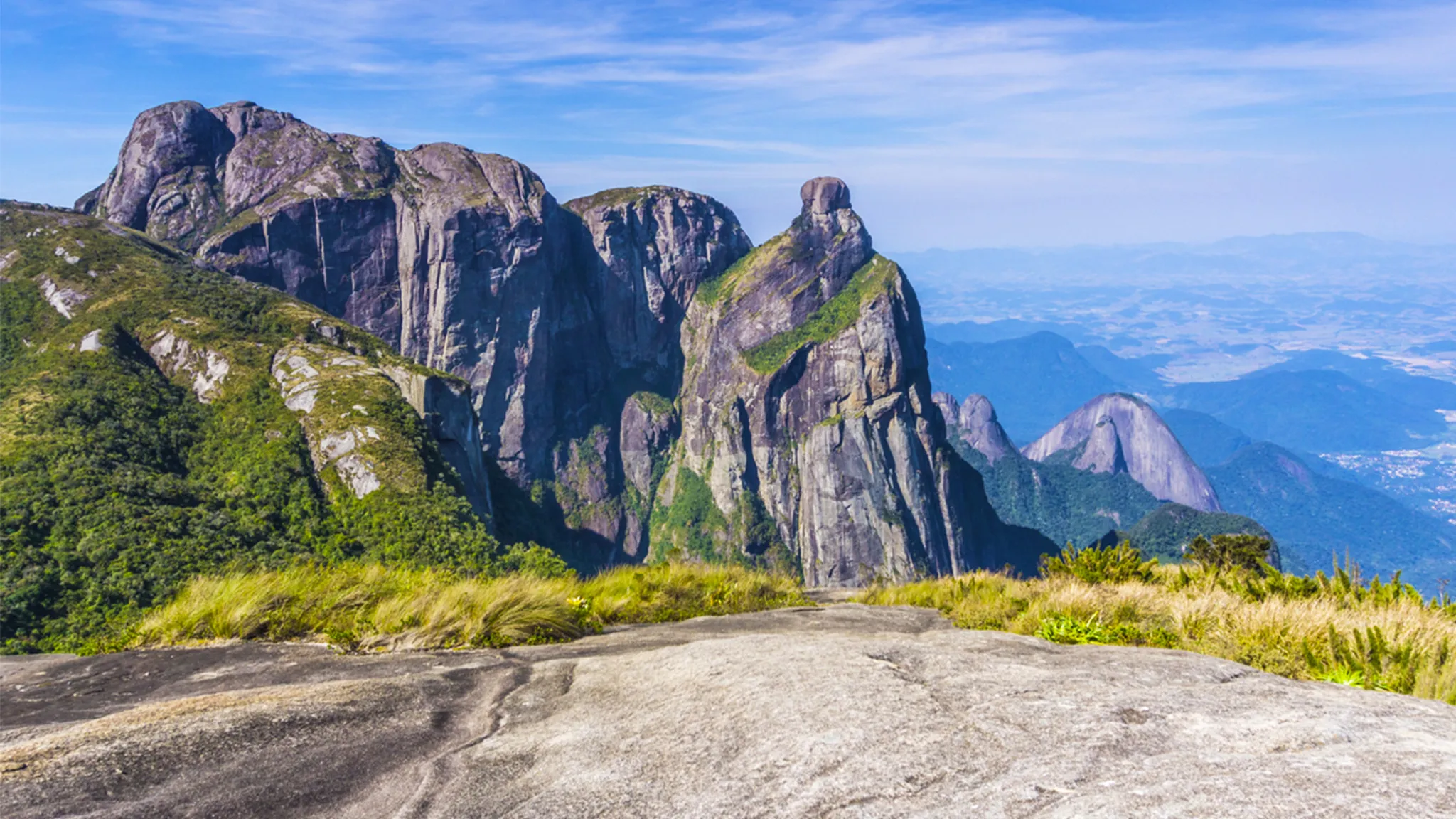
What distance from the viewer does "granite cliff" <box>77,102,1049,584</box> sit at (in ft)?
532

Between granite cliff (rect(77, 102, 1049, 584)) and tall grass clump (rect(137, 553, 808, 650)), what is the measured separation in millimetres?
136711

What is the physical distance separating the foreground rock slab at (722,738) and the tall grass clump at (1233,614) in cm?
129

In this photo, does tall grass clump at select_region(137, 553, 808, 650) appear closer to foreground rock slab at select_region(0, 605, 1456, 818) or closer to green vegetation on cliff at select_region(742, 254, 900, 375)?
foreground rock slab at select_region(0, 605, 1456, 818)

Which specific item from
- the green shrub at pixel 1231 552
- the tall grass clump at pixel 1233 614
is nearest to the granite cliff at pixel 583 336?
the green shrub at pixel 1231 552

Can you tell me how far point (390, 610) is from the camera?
9766 millimetres

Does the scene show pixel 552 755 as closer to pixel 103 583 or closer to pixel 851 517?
pixel 103 583

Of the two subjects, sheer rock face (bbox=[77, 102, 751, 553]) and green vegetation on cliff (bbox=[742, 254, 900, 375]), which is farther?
green vegetation on cliff (bbox=[742, 254, 900, 375])

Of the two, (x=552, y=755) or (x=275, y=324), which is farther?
(x=275, y=324)

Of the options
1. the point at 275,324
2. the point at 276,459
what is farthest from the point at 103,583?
the point at 275,324

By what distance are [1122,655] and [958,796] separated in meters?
4.70

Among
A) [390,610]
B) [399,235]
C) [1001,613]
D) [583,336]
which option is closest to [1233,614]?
[1001,613]

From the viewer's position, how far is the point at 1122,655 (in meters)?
8.45

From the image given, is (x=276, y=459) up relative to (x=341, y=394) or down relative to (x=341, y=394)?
down

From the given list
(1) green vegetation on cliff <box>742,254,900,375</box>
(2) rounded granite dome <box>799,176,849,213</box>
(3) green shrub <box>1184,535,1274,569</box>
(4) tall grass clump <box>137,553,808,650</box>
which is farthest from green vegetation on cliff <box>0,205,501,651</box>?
(2) rounded granite dome <box>799,176,849,213</box>
